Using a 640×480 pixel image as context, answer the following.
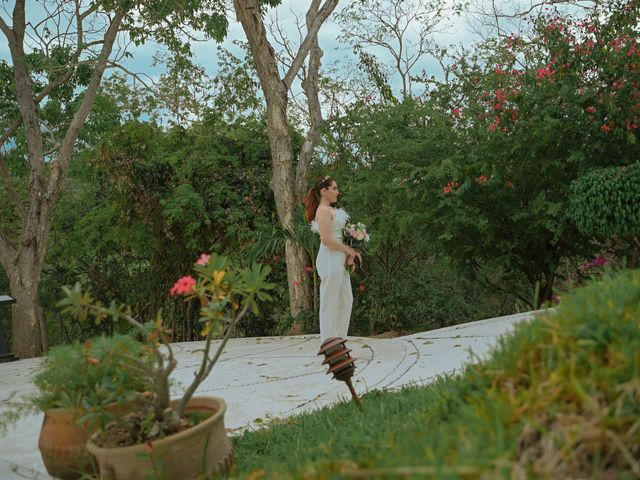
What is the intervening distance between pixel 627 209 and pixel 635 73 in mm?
2116

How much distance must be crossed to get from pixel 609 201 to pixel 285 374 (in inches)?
214

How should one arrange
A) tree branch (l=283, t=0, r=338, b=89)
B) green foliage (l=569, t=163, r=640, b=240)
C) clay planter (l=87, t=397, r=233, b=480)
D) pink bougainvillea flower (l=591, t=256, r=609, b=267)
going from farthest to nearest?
tree branch (l=283, t=0, r=338, b=89) < pink bougainvillea flower (l=591, t=256, r=609, b=267) < green foliage (l=569, t=163, r=640, b=240) < clay planter (l=87, t=397, r=233, b=480)

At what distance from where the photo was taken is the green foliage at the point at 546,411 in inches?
64.5

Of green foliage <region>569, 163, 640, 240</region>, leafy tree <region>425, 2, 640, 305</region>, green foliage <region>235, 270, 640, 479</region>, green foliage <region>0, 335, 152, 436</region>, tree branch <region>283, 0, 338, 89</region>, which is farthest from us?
tree branch <region>283, 0, 338, 89</region>

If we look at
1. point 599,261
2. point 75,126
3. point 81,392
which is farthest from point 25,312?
point 81,392

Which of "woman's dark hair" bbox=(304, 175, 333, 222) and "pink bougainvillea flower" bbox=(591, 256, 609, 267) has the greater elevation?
"woman's dark hair" bbox=(304, 175, 333, 222)

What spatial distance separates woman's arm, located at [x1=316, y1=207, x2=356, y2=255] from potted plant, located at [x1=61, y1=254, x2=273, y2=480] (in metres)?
3.54

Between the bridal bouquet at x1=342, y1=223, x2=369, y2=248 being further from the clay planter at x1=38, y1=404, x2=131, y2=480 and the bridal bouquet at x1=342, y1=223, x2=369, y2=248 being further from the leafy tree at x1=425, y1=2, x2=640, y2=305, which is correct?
the clay planter at x1=38, y1=404, x2=131, y2=480

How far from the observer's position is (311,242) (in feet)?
38.0

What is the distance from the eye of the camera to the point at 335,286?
7.46 meters

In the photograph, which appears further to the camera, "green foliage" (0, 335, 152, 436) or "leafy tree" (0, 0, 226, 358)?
"leafy tree" (0, 0, 226, 358)

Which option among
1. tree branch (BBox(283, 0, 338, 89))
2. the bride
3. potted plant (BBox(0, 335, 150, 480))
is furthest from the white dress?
tree branch (BBox(283, 0, 338, 89))

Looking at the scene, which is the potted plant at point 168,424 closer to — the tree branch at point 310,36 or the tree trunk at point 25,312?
the tree branch at point 310,36

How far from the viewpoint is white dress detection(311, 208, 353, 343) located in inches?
291
